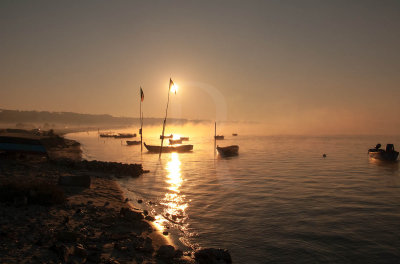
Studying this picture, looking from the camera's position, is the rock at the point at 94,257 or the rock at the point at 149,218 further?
the rock at the point at 149,218

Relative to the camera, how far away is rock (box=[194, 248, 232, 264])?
10680mm

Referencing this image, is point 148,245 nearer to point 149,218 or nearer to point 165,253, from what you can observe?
point 165,253

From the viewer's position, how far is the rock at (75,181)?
1939cm

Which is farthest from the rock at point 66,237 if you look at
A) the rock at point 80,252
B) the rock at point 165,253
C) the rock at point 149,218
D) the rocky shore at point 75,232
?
the rock at point 149,218

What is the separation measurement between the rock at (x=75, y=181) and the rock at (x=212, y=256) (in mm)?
12465

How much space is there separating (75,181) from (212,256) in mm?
13468

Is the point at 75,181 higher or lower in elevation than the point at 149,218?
higher

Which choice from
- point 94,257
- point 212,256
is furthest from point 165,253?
point 94,257

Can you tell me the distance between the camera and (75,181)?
1989 centimetres

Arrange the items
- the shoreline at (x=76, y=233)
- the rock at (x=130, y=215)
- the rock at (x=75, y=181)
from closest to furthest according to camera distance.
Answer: the shoreline at (x=76, y=233) → the rock at (x=130, y=215) → the rock at (x=75, y=181)

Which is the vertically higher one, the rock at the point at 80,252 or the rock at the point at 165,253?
the rock at the point at 80,252

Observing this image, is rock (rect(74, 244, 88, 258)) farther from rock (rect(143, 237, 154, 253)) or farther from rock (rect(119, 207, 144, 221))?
rock (rect(119, 207, 144, 221))

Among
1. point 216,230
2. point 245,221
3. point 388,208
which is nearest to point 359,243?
point 245,221

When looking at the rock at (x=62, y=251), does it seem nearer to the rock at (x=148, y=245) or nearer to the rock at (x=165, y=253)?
the rock at (x=148, y=245)
